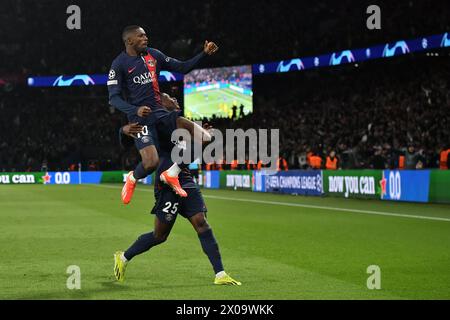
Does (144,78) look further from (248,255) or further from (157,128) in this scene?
(248,255)

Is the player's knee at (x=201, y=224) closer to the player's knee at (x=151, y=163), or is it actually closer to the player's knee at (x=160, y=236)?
the player's knee at (x=160, y=236)

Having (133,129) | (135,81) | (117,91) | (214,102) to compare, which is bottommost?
(133,129)

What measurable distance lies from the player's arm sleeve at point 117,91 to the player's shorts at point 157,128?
0.25 m

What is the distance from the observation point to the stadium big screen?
5194 centimetres

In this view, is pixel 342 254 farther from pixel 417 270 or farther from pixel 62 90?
pixel 62 90

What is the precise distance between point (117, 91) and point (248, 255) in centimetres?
409

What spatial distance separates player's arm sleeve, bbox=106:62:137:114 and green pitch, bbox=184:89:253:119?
143 feet

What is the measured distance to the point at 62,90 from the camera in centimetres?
6688

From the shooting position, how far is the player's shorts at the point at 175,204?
7.93m

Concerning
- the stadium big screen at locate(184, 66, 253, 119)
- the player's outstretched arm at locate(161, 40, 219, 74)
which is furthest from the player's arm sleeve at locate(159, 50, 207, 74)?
the stadium big screen at locate(184, 66, 253, 119)

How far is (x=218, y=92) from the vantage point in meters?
52.6

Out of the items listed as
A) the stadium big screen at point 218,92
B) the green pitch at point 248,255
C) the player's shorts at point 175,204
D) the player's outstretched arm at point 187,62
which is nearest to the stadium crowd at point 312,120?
the stadium big screen at point 218,92

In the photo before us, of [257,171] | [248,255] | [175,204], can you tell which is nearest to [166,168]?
[175,204]
